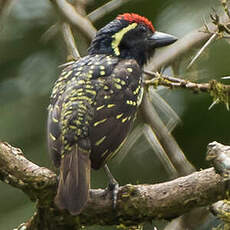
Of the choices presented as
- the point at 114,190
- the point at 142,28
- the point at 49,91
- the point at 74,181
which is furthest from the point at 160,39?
the point at 74,181

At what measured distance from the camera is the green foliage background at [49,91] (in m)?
5.88

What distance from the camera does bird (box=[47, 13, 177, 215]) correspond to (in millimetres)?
4281

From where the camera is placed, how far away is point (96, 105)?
15.2ft

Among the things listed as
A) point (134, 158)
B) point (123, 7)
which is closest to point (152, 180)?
point (134, 158)

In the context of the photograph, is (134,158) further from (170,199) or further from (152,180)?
(170,199)

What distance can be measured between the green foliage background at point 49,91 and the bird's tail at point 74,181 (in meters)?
1.33

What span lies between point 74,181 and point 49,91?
2446 millimetres

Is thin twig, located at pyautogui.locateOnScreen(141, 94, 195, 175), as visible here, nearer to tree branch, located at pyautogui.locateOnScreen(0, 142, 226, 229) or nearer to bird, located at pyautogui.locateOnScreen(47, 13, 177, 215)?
bird, located at pyautogui.locateOnScreen(47, 13, 177, 215)

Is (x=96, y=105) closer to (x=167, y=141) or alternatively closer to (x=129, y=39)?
(x=167, y=141)

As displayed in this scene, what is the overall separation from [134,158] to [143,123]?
28.6 inches

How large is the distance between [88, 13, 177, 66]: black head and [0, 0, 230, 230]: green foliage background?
0.33 metres

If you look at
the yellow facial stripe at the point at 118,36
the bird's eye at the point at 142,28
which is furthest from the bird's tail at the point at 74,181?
the bird's eye at the point at 142,28

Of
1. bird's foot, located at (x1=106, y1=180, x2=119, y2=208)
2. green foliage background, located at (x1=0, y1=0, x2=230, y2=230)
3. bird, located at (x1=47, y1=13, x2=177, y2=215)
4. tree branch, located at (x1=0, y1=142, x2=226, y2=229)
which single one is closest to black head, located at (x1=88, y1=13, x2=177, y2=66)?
bird, located at (x1=47, y1=13, x2=177, y2=215)

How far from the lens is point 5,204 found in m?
6.27
